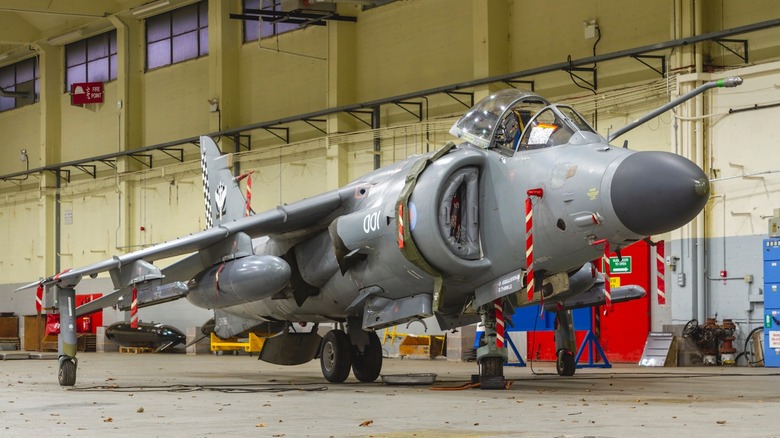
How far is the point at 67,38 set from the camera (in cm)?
3703

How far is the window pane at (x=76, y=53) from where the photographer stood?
38031 millimetres

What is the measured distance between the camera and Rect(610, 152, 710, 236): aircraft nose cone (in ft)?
34.2

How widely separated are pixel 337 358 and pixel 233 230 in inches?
85.8

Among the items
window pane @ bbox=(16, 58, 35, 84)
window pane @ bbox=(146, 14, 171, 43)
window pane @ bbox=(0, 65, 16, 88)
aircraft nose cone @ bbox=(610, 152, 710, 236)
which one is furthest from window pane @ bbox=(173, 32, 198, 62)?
aircraft nose cone @ bbox=(610, 152, 710, 236)

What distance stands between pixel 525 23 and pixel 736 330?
809cm

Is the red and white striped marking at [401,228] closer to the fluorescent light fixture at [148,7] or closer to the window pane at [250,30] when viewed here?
the window pane at [250,30]

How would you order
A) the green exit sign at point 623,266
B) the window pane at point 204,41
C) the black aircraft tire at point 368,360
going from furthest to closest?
the window pane at point 204,41
the green exit sign at point 623,266
the black aircraft tire at point 368,360

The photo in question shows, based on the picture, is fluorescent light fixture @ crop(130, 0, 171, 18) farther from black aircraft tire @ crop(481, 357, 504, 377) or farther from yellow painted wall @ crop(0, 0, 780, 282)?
black aircraft tire @ crop(481, 357, 504, 377)

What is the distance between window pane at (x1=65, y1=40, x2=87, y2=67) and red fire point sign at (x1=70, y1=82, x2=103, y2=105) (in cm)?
149

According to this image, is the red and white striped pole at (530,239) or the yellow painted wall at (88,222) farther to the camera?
the yellow painted wall at (88,222)

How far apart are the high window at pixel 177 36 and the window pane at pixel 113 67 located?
1.59 meters

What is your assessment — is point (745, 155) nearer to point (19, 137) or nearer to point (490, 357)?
point (490, 357)

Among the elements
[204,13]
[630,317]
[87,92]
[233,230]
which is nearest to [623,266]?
[630,317]

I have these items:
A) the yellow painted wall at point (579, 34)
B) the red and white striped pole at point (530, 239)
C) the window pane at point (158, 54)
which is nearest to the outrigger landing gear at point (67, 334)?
the red and white striped pole at point (530, 239)
